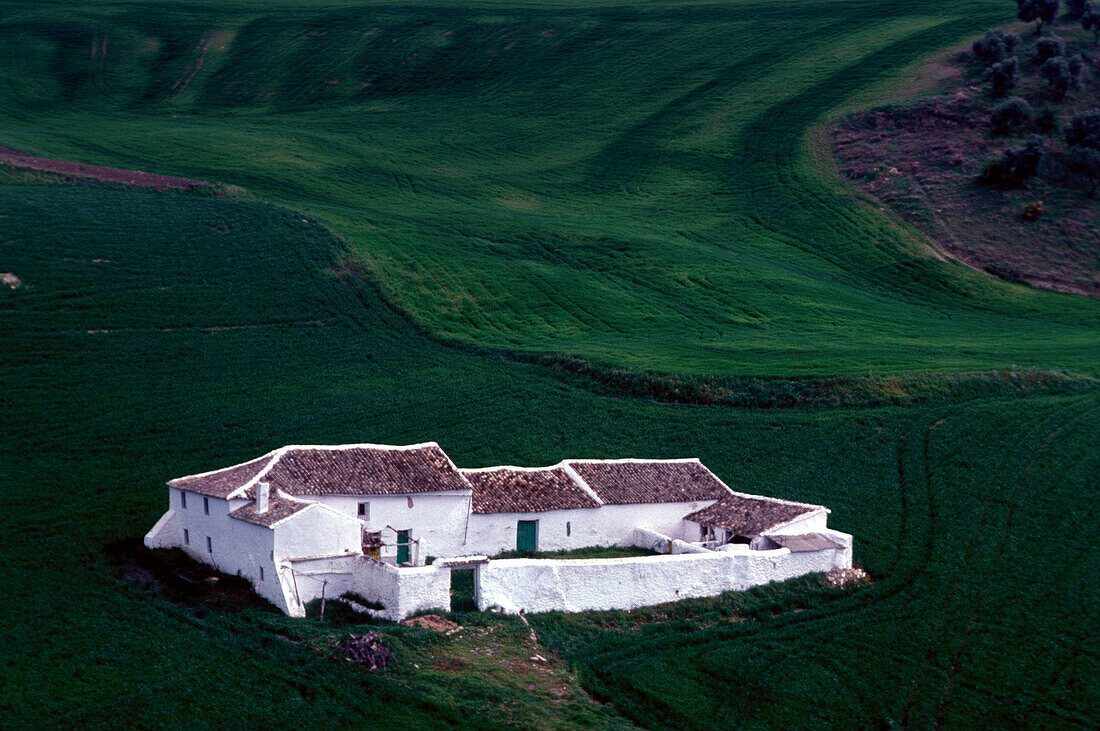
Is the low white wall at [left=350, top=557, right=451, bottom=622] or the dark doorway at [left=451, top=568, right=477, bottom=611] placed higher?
the low white wall at [left=350, top=557, right=451, bottom=622]

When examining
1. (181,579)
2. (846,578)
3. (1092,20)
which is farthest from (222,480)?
(1092,20)

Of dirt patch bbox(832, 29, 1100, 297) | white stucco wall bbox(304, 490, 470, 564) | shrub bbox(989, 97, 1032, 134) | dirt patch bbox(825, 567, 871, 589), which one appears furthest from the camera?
shrub bbox(989, 97, 1032, 134)

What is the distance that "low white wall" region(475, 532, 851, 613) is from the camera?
33.6 m

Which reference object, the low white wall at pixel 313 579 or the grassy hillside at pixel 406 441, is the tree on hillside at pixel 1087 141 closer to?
the grassy hillside at pixel 406 441

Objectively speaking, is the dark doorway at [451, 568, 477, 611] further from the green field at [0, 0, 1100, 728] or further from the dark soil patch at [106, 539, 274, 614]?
the dark soil patch at [106, 539, 274, 614]

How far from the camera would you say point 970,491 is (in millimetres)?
44625

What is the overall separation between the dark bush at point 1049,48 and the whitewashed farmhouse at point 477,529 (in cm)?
7099

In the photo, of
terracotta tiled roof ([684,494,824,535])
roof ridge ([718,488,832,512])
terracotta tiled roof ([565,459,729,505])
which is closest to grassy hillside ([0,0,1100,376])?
roof ridge ([718,488,832,512])

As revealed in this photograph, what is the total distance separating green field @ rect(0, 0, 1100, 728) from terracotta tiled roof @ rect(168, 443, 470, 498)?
395 cm

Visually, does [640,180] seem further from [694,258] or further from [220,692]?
[220,692]

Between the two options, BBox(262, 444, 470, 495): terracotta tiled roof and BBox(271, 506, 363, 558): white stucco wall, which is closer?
BBox(271, 506, 363, 558): white stucco wall

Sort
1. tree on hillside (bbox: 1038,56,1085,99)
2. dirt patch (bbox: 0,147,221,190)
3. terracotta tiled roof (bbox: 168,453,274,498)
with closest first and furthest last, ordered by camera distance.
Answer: terracotta tiled roof (bbox: 168,453,274,498) < dirt patch (bbox: 0,147,221,190) < tree on hillside (bbox: 1038,56,1085,99)

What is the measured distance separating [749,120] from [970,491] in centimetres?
6272

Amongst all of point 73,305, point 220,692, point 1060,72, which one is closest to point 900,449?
point 220,692
